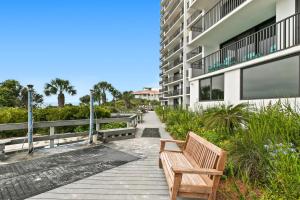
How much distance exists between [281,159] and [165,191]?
2.08 meters

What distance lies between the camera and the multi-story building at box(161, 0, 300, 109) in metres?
8.36

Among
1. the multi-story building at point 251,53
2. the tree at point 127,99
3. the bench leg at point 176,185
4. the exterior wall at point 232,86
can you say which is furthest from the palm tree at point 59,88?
the bench leg at point 176,185

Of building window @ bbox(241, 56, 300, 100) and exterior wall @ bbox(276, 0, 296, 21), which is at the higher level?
exterior wall @ bbox(276, 0, 296, 21)

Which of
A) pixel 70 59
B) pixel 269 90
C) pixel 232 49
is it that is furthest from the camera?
pixel 70 59

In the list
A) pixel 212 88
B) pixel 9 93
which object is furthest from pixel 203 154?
pixel 9 93

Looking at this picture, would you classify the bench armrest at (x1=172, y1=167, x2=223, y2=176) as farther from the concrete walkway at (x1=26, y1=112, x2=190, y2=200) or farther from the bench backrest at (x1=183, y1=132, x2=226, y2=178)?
the concrete walkway at (x1=26, y1=112, x2=190, y2=200)

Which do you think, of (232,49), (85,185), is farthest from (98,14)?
(85,185)

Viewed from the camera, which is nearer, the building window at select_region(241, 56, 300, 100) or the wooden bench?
the wooden bench

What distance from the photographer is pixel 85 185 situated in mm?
4238

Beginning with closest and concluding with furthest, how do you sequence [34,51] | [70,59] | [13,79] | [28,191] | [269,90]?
1. [28,191]
2. [269,90]
3. [34,51]
4. [70,59]
5. [13,79]

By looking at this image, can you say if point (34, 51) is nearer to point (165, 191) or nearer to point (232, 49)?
point (232, 49)

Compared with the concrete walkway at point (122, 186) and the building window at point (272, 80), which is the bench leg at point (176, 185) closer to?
the concrete walkway at point (122, 186)

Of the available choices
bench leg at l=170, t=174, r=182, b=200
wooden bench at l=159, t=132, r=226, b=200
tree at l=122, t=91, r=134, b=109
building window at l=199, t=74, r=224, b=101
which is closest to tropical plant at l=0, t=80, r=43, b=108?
tree at l=122, t=91, r=134, b=109

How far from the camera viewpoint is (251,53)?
11031 millimetres
